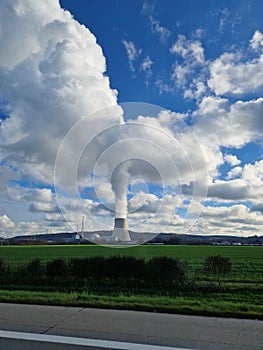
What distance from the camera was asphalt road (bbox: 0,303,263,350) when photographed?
16.6ft

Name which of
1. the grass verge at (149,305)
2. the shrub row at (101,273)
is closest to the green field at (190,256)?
the shrub row at (101,273)

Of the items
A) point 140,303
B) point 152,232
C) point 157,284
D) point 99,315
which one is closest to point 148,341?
point 99,315

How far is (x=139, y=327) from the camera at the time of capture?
5738 mm

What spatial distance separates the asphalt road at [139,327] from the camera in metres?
5.06

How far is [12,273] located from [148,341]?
386 inches

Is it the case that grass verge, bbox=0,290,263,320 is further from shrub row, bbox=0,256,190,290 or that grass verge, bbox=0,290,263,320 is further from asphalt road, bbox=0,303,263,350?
shrub row, bbox=0,256,190,290

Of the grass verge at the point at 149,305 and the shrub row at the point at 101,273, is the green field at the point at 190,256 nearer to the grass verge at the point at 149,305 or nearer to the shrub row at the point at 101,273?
the shrub row at the point at 101,273

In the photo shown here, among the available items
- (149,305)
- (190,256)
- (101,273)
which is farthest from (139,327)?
(190,256)

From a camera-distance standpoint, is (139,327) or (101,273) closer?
(139,327)

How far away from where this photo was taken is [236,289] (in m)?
11.7

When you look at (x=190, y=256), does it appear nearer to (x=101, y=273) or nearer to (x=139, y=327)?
(x=101, y=273)

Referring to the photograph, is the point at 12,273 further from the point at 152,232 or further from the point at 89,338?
the point at 89,338

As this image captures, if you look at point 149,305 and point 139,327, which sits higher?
point 149,305

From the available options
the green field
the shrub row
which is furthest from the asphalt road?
the green field
